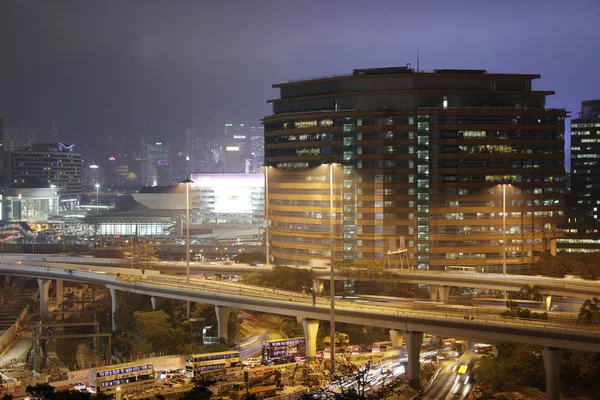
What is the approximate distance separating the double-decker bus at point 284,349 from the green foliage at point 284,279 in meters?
17.3

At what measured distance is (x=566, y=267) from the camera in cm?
7569

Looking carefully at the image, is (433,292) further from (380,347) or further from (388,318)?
(388,318)

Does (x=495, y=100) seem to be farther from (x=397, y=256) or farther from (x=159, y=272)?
(x=159, y=272)

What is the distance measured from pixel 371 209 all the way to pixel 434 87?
1320 centimetres

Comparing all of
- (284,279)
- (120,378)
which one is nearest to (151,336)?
(120,378)

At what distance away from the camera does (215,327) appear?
2459 inches

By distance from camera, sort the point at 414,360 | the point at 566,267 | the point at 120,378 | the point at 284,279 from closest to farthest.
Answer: the point at 120,378 → the point at 414,360 → the point at 284,279 → the point at 566,267

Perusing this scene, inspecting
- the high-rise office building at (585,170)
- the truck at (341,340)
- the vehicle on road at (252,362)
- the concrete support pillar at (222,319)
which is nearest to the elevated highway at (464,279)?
the truck at (341,340)

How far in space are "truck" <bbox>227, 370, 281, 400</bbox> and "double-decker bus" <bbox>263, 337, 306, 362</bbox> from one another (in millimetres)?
5285

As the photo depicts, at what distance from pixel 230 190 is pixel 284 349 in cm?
10578

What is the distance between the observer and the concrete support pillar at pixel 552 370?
135ft

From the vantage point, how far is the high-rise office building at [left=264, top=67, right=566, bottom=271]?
261ft

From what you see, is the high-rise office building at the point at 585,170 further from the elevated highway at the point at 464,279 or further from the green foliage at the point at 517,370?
the green foliage at the point at 517,370

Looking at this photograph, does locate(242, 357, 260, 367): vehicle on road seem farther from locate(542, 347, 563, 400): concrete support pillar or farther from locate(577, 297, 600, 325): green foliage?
locate(577, 297, 600, 325): green foliage
